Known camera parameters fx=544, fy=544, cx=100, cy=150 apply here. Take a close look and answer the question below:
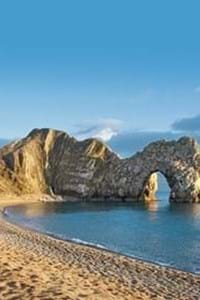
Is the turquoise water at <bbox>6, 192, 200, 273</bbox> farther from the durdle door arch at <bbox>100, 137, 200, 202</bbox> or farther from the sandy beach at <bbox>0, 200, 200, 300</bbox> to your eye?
the durdle door arch at <bbox>100, 137, 200, 202</bbox>

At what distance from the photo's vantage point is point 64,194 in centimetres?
19250

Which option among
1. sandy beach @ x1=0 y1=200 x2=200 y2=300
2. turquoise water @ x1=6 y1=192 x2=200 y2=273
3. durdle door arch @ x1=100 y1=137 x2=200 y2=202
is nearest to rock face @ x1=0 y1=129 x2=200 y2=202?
durdle door arch @ x1=100 y1=137 x2=200 y2=202

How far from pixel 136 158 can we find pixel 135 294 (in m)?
158

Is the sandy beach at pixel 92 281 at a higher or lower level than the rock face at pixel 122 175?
lower

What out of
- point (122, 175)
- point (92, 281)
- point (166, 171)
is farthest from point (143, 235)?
point (122, 175)

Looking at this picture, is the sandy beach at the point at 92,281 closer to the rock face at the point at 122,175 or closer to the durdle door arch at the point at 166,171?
the durdle door arch at the point at 166,171

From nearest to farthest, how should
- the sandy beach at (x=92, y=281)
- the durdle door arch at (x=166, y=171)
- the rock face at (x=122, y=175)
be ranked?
the sandy beach at (x=92, y=281), the durdle door arch at (x=166, y=171), the rock face at (x=122, y=175)

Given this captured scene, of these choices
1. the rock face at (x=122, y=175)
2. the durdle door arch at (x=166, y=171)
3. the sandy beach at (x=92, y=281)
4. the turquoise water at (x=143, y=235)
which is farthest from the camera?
the rock face at (x=122, y=175)

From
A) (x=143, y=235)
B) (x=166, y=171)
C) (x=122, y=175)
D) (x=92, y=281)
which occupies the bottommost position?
(x=143, y=235)

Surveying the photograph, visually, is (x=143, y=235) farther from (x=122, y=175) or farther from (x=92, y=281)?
(x=122, y=175)

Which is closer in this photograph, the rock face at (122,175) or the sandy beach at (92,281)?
the sandy beach at (92,281)

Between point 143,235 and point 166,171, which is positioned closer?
point 143,235

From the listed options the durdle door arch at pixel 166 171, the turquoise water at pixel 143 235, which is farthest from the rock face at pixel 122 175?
the turquoise water at pixel 143 235

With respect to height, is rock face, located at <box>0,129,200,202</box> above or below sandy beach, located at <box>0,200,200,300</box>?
above
